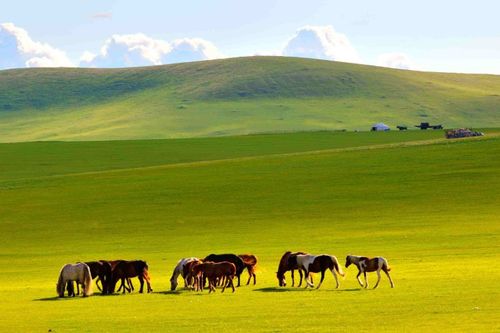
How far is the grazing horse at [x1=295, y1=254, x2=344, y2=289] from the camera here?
85.1ft

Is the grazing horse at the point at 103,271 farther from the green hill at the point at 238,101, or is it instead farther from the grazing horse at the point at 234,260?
the green hill at the point at 238,101

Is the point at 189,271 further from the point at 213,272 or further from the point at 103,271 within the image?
the point at 103,271

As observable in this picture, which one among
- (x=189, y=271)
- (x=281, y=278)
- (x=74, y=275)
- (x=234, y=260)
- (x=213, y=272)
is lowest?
(x=281, y=278)

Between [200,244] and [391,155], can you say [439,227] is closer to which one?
[200,244]

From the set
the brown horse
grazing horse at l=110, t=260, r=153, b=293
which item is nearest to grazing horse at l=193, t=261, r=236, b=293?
the brown horse

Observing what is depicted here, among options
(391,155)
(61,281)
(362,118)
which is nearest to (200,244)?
(61,281)

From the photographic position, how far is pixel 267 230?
42781mm

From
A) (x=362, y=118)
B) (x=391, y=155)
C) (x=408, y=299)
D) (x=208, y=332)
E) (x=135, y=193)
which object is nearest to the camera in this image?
(x=208, y=332)

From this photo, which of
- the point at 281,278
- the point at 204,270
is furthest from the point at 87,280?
the point at 281,278

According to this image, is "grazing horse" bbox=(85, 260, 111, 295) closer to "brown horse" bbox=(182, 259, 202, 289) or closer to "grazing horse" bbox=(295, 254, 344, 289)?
"brown horse" bbox=(182, 259, 202, 289)

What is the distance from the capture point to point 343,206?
159ft

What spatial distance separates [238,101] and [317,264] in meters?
146

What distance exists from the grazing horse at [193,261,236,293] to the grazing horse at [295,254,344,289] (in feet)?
6.67

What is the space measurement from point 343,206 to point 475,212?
674cm
